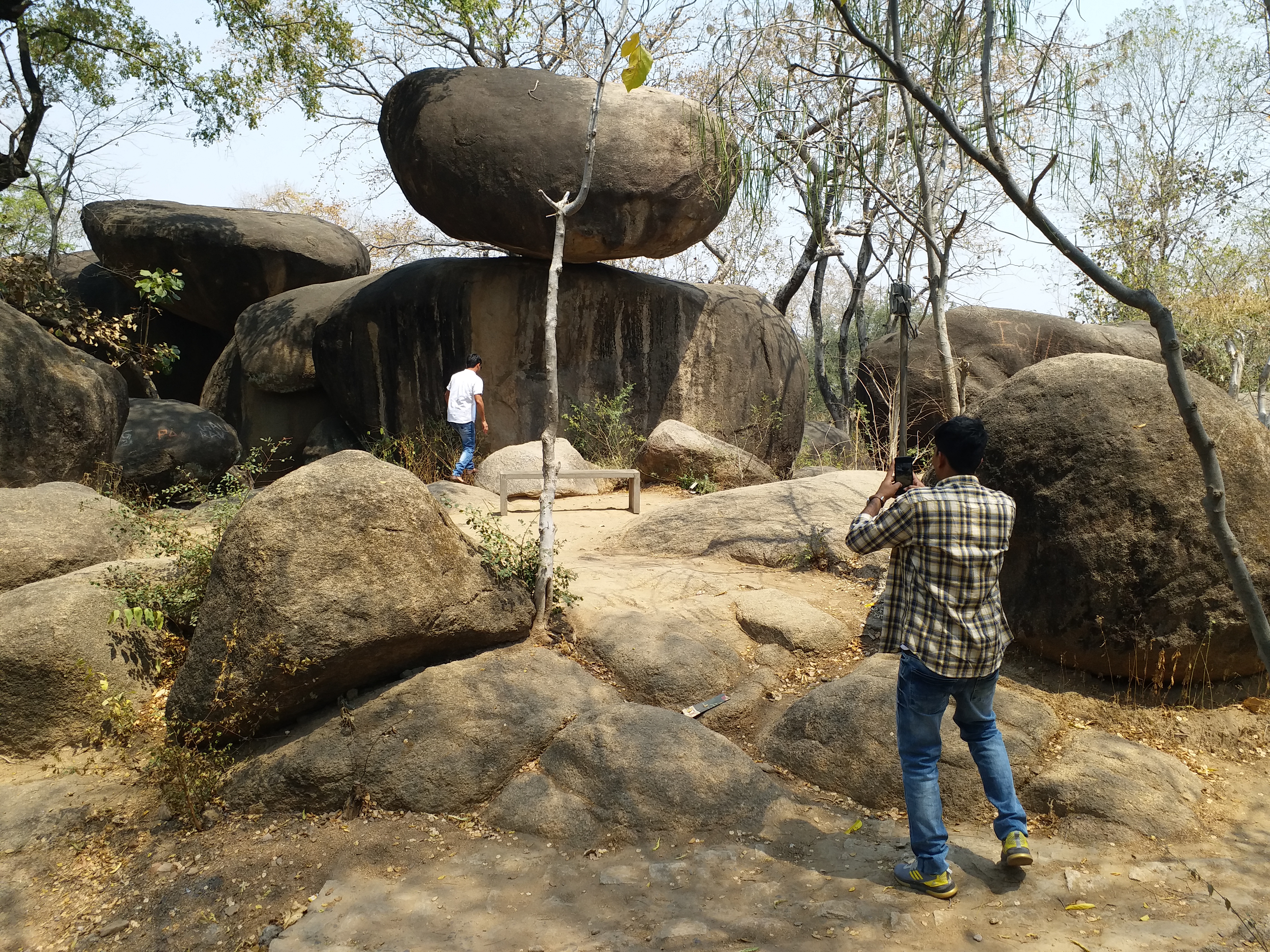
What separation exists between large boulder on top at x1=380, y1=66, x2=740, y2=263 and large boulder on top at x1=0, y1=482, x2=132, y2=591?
5683 mm

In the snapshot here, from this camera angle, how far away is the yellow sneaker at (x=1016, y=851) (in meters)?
3.38

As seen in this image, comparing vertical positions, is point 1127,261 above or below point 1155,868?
above

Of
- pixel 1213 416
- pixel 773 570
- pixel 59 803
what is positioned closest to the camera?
pixel 59 803

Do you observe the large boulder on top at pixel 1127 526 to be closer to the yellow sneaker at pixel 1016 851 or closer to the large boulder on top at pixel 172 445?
the yellow sneaker at pixel 1016 851

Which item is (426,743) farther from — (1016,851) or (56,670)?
(1016,851)

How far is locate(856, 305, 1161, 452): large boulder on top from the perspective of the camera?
12953 millimetres

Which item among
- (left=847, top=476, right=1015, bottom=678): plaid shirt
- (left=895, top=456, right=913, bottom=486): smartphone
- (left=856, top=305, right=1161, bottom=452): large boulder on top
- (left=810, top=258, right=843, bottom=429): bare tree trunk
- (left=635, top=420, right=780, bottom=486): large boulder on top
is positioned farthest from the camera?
(left=810, top=258, right=843, bottom=429): bare tree trunk

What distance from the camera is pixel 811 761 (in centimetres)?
443

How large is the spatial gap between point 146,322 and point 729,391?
352 inches

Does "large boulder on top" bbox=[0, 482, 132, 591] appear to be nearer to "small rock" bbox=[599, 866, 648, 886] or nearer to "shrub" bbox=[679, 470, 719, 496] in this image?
"small rock" bbox=[599, 866, 648, 886]

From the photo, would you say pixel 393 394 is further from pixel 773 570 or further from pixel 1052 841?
pixel 1052 841

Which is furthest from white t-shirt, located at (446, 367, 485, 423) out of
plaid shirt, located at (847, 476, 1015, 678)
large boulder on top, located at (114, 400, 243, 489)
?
plaid shirt, located at (847, 476, 1015, 678)

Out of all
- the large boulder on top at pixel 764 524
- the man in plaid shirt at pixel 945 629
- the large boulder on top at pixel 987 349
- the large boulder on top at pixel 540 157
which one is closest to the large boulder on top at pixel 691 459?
the large boulder on top at pixel 540 157

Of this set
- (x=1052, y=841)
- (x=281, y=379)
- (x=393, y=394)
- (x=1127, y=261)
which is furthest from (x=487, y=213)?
(x=1127, y=261)
